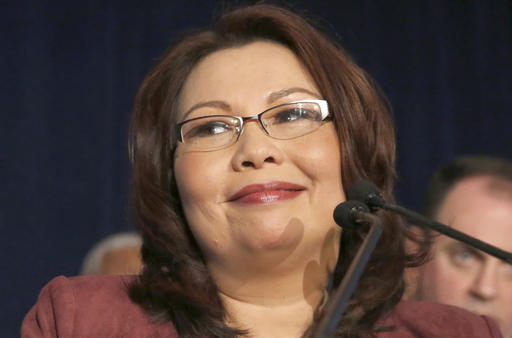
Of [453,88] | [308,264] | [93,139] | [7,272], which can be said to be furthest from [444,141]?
[308,264]

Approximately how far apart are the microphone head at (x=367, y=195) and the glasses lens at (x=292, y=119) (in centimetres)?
28

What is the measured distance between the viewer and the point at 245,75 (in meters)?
1.66

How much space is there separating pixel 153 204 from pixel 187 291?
252 millimetres

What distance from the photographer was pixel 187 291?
1583 millimetres

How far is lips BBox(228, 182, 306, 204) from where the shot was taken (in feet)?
5.02

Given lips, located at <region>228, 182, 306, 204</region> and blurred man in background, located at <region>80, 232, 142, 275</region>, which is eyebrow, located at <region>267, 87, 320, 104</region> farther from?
blurred man in background, located at <region>80, 232, 142, 275</region>

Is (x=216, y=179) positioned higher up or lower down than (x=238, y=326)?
higher up

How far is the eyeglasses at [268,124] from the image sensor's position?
160 centimetres

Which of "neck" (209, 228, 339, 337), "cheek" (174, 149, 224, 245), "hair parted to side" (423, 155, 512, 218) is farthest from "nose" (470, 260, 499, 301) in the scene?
"cheek" (174, 149, 224, 245)

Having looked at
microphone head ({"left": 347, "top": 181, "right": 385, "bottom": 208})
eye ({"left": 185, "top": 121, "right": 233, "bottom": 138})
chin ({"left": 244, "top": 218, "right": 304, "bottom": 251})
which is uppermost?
eye ({"left": 185, "top": 121, "right": 233, "bottom": 138})

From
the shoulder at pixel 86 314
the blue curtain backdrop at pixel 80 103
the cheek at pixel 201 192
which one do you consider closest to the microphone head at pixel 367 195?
the cheek at pixel 201 192

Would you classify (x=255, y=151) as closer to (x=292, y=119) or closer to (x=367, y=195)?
(x=292, y=119)

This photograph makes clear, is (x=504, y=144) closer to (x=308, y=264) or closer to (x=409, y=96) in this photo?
(x=409, y=96)

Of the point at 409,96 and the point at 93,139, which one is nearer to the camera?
the point at 93,139
